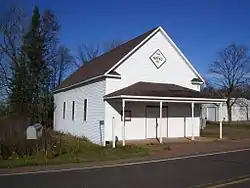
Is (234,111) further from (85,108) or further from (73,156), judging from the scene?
(73,156)

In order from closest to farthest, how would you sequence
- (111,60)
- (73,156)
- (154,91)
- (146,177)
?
(146,177)
(73,156)
(154,91)
(111,60)

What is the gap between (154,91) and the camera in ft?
80.2

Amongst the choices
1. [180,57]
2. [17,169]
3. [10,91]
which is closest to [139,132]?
[180,57]

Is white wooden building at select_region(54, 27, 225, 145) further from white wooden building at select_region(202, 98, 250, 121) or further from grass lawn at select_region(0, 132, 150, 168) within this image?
white wooden building at select_region(202, 98, 250, 121)

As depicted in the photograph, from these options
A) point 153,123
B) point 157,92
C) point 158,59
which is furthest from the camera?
point 158,59

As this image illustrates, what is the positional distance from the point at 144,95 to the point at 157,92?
167 cm

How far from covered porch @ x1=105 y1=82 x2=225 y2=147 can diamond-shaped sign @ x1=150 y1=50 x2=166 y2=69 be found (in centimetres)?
158

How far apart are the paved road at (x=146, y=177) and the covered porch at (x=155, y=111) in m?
9.32

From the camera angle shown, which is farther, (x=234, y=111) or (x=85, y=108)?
(x=234, y=111)

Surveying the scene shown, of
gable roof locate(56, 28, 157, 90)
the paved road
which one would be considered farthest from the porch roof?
the paved road

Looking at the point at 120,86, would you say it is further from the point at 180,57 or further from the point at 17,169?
the point at 17,169

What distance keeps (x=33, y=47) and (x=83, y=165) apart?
115ft

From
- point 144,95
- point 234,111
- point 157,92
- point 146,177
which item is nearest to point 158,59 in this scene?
point 157,92

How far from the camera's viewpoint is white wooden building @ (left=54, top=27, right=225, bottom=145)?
80.1 feet
